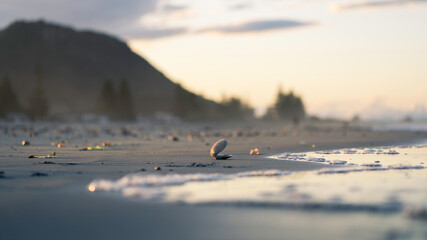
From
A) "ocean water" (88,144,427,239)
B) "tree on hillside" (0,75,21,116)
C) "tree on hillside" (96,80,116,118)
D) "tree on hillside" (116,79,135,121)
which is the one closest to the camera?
"ocean water" (88,144,427,239)

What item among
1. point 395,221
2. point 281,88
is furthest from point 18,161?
point 281,88

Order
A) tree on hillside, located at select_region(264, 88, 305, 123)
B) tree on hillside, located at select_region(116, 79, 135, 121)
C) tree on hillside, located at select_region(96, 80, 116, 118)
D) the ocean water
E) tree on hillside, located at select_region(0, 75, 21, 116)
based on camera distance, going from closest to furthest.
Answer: the ocean water
tree on hillside, located at select_region(0, 75, 21, 116)
tree on hillside, located at select_region(264, 88, 305, 123)
tree on hillside, located at select_region(96, 80, 116, 118)
tree on hillside, located at select_region(116, 79, 135, 121)

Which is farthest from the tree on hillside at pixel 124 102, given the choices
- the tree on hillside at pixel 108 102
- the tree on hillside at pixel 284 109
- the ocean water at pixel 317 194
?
the ocean water at pixel 317 194

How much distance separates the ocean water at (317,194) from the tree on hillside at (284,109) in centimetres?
12516

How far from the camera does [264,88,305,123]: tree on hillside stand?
138625mm

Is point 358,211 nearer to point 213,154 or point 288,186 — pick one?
point 288,186

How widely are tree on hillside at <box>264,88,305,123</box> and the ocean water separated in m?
125

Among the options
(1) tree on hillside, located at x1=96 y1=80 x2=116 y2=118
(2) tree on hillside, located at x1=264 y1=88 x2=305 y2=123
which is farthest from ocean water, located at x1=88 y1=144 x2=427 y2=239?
(1) tree on hillside, located at x1=96 y1=80 x2=116 y2=118

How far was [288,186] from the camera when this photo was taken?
1080 cm

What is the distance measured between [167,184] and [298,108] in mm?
134187

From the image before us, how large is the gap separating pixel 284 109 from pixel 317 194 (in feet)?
429

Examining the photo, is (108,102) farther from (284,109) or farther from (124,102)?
(284,109)

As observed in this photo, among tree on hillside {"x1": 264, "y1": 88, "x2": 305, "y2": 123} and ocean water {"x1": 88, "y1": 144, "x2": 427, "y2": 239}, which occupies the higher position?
tree on hillside {"x1": 264, "y1": 88, "x2": 305, "y2": 123}

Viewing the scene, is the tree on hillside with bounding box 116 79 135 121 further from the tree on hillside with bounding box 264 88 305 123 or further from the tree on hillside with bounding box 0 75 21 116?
the tree on hillside with bounding box 264 88 305 123
